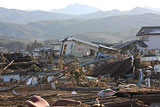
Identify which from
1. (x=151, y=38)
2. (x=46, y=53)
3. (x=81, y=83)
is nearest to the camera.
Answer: (x=81, y=83)

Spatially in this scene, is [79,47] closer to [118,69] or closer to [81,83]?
[118,69]

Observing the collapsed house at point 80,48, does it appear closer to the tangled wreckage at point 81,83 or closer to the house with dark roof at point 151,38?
the tangled wreckage at point 81,83

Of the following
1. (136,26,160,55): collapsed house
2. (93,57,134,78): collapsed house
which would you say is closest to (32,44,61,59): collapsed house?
(93,57,134,78): collapsed house

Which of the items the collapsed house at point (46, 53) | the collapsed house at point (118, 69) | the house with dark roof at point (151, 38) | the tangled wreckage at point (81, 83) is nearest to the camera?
the tangled wreckage at point (81, 83)

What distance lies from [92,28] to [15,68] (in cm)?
16543

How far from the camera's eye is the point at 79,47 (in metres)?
33.6

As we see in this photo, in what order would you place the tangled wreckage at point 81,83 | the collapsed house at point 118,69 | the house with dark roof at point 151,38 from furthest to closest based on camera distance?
the house with dark roof at point 151,38 < the collapsed house at point 118,69 < the tangled wreckage at point 81,83

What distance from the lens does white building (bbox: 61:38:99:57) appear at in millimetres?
33281

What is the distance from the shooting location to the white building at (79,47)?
33281 millimetres

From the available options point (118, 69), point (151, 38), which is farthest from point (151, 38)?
point (118, 69)

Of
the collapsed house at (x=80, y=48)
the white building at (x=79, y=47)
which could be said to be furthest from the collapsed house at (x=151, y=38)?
the white building at (x=79, y=47)

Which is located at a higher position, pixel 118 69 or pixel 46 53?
pixel 46 53

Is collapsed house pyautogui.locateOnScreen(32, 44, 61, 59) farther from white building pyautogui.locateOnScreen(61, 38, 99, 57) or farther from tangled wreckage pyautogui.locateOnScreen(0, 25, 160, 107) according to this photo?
tangled wreckage pyautogui.locateOnScreen(0, 25, 160, 107)

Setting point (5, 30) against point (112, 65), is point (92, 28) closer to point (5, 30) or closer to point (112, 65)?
point (5, 30)
